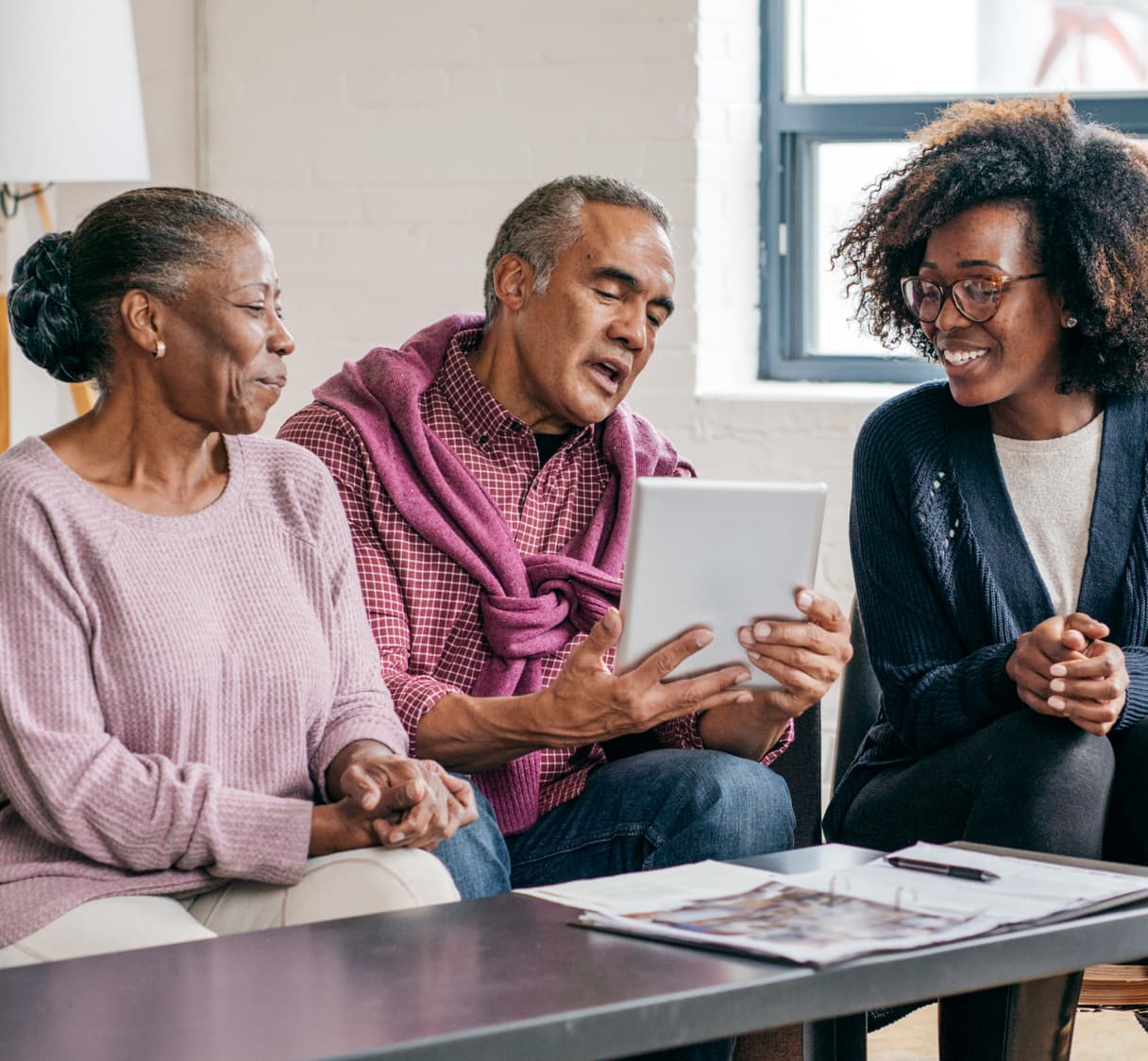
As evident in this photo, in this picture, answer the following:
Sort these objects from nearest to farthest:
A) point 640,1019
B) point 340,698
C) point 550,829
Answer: point 640,1019 < point 340,698 < point 550,829

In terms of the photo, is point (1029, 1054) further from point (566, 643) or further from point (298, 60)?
point (298, 60)

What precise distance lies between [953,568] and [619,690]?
1.71ft

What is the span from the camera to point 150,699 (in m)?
1.60

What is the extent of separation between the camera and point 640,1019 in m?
1.10

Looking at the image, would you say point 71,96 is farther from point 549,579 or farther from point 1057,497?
point 1057,497

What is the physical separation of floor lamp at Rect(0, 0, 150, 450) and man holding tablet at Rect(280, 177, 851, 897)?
1043 millimetres

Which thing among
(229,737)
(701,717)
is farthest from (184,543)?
(701,717)

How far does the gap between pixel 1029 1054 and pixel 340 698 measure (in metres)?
0.75

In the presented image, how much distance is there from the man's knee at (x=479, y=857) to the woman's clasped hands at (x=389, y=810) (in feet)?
0.30

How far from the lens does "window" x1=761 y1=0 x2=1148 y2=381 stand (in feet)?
10.5

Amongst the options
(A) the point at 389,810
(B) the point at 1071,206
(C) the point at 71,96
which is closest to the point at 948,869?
(A) the point at 389,810

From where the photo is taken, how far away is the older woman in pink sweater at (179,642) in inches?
60.2

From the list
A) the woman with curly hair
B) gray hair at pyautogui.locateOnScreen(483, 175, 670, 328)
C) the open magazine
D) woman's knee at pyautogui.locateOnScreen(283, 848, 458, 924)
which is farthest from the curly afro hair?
woman's knee at pyautogui.locateOnScreen(283, 848, 458, 924)

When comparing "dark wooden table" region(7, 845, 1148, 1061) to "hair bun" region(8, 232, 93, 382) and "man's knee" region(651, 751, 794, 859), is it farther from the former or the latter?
"hair bun" region(8, 232, 93, 382)
